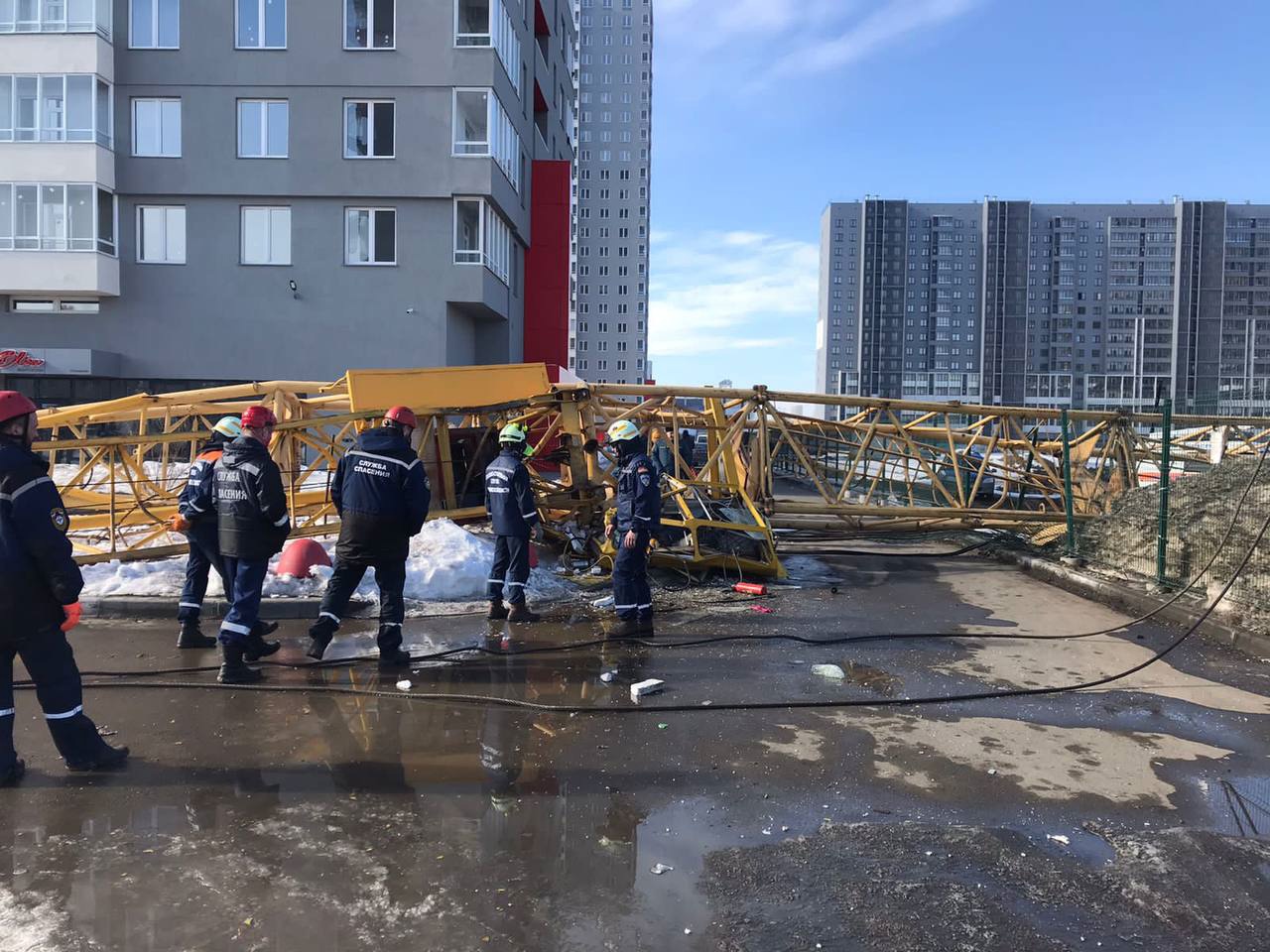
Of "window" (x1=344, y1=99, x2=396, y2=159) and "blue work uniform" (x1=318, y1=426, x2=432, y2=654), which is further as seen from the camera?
"window" (x1=344, y1=99, x2=396, y2=159)

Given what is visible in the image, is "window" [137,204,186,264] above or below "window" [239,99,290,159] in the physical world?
below

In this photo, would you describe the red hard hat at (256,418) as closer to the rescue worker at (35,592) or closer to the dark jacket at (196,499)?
the dark jacket at (196,499)

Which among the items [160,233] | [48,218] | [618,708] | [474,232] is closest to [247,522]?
Answer: [618,708]

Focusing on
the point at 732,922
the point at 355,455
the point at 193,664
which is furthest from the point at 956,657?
the point at 193,664

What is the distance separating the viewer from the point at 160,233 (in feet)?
86.5

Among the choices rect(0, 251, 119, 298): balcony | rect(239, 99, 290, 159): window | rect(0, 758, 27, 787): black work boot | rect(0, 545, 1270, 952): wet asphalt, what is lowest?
rect(0, 545, 1270, 952): wet asphalt

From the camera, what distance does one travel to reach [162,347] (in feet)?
86.3

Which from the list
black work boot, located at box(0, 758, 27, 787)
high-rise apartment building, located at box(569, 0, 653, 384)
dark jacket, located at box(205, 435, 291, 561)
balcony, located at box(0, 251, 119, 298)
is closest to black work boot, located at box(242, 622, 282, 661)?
dark jacket, located at box(205, 435, 291, 561)

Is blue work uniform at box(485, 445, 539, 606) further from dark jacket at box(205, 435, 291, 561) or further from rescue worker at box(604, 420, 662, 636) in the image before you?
dark jacket at box(205, 435, 291, 561)

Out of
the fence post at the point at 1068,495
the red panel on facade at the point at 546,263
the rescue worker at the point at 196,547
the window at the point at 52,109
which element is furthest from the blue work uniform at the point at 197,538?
the red panel on facade at the point at 546,263

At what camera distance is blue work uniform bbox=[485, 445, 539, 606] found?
8258mm

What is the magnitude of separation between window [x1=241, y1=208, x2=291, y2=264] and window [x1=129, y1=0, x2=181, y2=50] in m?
5.42

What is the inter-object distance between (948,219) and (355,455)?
119 metres

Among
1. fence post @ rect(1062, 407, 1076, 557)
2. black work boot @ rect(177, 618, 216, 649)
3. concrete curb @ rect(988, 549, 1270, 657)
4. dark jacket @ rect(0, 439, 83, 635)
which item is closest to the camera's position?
dark jacket @ rect(0, 439, 83, 635)
